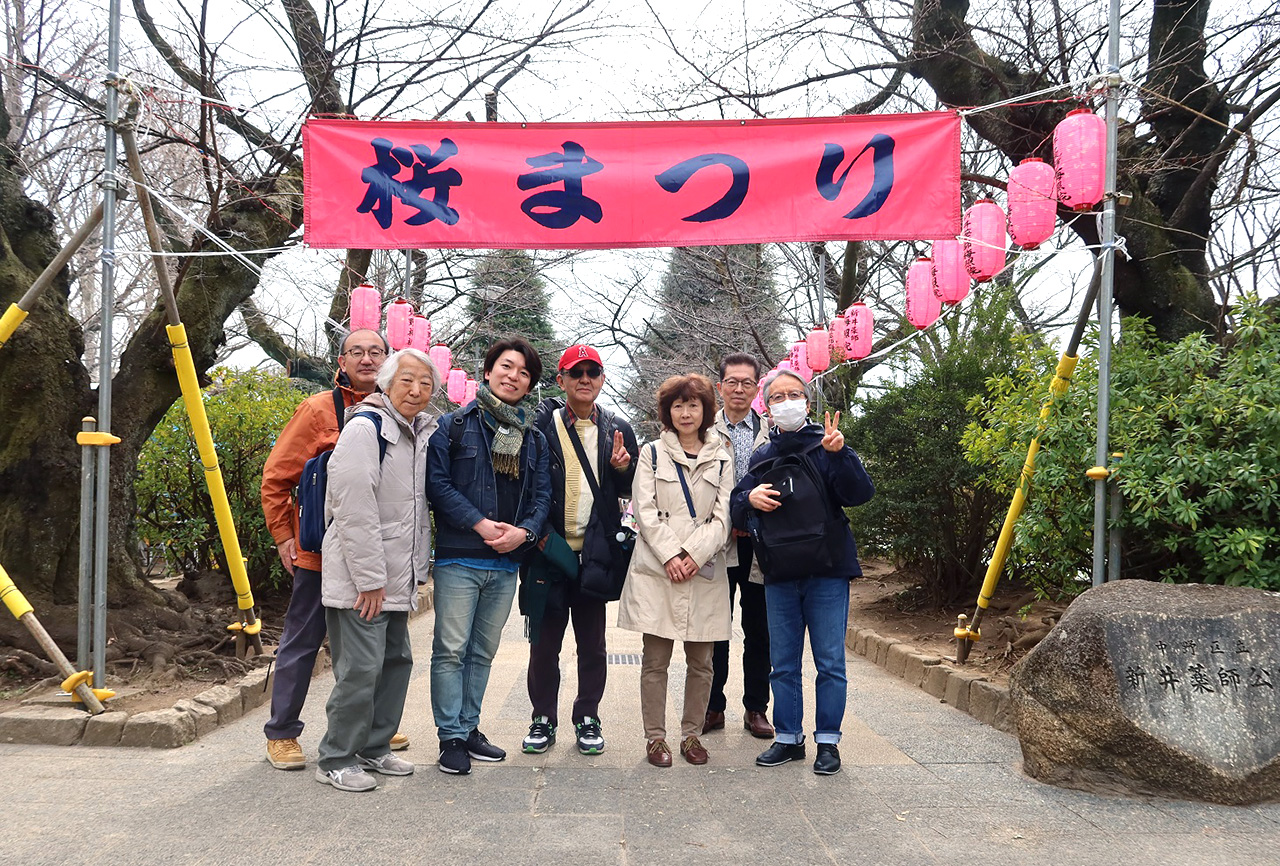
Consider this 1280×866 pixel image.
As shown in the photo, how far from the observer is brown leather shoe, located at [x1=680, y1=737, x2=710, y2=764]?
4.38 m

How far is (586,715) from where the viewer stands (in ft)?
15.1

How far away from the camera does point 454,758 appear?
4.16 m

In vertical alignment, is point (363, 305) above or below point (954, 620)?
above

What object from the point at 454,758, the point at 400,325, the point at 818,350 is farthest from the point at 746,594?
the point at 818,350

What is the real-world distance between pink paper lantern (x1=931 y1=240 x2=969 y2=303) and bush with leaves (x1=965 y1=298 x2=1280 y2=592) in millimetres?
3433

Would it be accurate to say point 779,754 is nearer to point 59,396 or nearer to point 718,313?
point 59,396

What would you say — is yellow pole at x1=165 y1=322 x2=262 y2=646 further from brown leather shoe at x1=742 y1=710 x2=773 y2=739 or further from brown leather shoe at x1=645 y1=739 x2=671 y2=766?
brown leather shoe at x1=742 y1=710 x2=773 y2=739

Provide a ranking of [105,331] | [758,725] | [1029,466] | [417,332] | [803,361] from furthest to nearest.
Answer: [803,361]
[417,332]
[1029,466]
[758,725]
[105,331]

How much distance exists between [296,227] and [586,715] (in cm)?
527

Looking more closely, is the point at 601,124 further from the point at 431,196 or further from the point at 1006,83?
the point at 1006,83

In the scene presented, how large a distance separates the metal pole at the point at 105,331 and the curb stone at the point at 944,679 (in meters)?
5.09

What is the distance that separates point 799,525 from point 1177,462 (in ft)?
6.63

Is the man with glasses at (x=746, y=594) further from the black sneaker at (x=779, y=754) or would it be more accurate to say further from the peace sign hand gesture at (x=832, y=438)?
the peace sign hand gesture at (x=832, y=438)


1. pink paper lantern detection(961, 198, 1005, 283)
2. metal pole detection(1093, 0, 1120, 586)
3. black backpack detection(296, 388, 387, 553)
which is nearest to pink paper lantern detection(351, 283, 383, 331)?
black backpack detection(296, 388, 387, 553)
